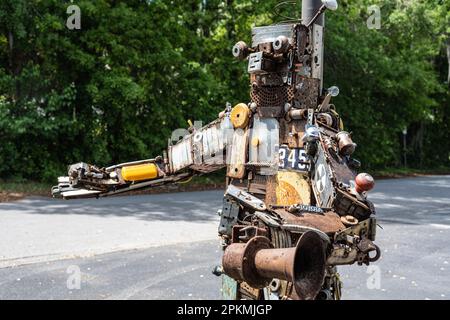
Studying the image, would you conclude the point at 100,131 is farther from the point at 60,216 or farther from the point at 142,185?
the point at 142,185

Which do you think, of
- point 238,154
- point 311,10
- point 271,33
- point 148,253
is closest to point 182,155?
point 238,154

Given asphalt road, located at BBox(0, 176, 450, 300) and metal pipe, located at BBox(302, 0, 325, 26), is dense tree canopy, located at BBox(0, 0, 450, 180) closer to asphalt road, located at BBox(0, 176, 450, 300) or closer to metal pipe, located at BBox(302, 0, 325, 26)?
asphalt road, located at BBox(0, 176, 450, 300)

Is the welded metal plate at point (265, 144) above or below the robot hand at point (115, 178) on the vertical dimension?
above

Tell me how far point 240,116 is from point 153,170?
93 centimetres

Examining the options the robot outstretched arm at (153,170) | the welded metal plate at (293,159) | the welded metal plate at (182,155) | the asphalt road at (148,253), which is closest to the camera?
the welded metal plate at (293,159)

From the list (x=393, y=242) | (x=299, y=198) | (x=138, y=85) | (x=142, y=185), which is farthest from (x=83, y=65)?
(x=299, y=198)

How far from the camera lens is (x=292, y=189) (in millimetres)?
3723

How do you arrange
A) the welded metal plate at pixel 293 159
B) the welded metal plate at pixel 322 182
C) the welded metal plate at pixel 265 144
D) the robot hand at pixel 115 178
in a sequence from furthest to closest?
the robot hand at pixel 115 178 → the welded metal plate at pixel 265 144 → the welded metal plate at pixel 293 159 → the welded metal plate at pixel 322 182

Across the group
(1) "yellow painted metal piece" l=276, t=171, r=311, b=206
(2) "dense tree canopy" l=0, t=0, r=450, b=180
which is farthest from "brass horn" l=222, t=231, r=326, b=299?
(2) "dense tree canopy" l=0, t=0, r=450, b=180

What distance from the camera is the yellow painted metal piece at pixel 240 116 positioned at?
3.89 metres

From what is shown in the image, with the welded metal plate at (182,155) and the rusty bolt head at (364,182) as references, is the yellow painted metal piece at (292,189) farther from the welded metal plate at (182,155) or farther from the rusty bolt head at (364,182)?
the welded metal plate at (182,155)

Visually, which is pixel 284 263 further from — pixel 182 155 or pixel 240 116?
pixel 182 155

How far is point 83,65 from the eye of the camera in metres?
13.9

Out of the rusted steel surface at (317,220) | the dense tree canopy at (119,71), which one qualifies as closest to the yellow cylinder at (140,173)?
the rusted steel surface at (317,220)
